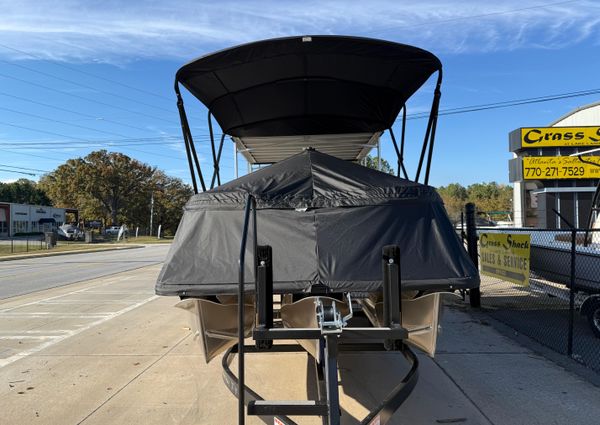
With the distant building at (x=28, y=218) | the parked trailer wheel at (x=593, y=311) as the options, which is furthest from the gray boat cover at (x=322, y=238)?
the distant building at (x=28, y=218)

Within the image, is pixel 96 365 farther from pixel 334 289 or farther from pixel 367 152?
pixel 367 152

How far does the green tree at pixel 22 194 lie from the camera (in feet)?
304

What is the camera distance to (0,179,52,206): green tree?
92.6 m

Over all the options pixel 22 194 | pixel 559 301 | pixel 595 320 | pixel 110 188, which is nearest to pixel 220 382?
pixel 595 320

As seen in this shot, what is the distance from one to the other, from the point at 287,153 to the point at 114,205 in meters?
63.7

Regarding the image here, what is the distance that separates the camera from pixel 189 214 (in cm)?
354

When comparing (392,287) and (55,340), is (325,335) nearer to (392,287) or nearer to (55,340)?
(392,287)

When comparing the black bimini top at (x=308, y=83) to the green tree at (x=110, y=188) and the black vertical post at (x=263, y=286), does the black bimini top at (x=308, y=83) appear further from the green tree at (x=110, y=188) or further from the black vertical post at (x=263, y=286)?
the green tree at (x=110, y=188)

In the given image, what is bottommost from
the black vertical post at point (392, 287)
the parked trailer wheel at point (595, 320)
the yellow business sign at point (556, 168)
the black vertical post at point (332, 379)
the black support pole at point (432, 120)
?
the parked trailer wheel at point (595, 320)

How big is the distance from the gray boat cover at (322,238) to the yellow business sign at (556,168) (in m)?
26.8

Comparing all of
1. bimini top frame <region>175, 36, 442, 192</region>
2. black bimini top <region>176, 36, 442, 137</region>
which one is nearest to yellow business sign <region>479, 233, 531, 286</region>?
bimini top frame <region>175, 36, 442, 192</region>

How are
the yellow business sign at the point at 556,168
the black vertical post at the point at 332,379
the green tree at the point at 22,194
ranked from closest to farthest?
the black vertical post at the point at 332,379 < the yellow business sign at the point at 556,168 < the green tree at the point at 22,194

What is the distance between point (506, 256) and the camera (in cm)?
802

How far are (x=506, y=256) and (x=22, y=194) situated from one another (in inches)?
4160
